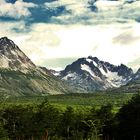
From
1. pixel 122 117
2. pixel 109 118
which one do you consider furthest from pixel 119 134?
pixel 109 118

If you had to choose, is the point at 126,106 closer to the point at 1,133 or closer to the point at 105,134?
the point at 105,134

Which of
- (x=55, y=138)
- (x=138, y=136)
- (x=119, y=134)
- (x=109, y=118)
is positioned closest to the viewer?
(x=138, y=136)

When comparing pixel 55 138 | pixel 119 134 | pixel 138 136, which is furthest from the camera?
pixel 55 138

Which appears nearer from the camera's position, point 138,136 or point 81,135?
point 138,136

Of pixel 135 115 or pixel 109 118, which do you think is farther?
pixel 109 118

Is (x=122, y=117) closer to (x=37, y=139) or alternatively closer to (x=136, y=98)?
(x=136, y=98)

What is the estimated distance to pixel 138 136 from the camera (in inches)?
6043

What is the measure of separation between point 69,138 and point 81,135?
14.5 m

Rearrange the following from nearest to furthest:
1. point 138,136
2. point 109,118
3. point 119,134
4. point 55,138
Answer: point 138,136 < point 119,134 < point 55,138 < point 109,118

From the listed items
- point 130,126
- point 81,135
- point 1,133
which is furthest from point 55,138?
point 130,126

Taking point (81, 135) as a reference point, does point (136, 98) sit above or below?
above

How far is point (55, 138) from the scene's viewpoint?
17962 centimetres

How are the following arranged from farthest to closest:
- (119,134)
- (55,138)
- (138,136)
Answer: (55,138)
(119,134)
(138,136)

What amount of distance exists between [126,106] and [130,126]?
14.6m
